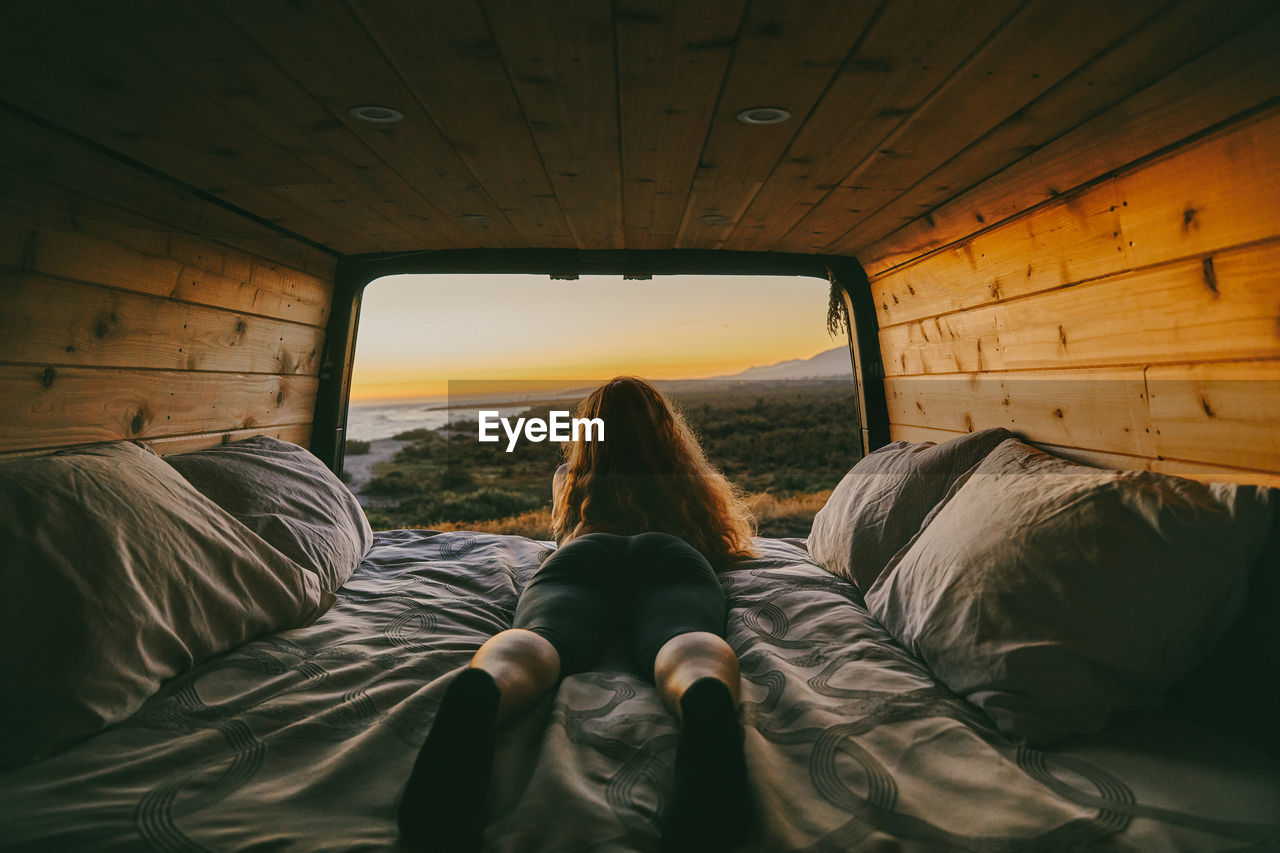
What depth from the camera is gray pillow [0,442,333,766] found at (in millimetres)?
800

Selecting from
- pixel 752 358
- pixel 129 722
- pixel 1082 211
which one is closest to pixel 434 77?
pixel 129 722

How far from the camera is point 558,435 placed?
114 inches

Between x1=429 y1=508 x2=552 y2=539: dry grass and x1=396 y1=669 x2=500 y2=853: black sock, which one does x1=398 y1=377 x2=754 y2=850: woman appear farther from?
x1=429 y1=508 x2=552 y2=539: dry grass

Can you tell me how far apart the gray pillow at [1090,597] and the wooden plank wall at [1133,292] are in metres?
0.28

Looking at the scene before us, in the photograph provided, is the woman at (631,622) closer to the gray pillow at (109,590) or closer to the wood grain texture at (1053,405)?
the gray pillow at (109,590)

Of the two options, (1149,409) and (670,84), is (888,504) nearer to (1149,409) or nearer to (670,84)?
(1149,409)

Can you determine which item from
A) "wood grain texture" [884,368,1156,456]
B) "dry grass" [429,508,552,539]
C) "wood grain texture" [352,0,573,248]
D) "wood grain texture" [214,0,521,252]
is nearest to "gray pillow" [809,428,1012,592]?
"wood grain texture" [884,368,1156,456]

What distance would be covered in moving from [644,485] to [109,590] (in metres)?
1.09

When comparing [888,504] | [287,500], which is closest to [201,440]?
[287,500]

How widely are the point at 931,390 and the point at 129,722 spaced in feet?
7.60

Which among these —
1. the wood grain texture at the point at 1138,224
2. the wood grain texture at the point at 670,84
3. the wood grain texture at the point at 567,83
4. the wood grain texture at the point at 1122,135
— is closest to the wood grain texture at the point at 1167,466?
the wood grain texture at the point at 1138,224

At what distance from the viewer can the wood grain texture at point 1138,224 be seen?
1.01 meters

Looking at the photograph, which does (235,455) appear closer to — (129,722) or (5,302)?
(5,302)

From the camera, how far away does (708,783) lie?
Answer: 0.65m
